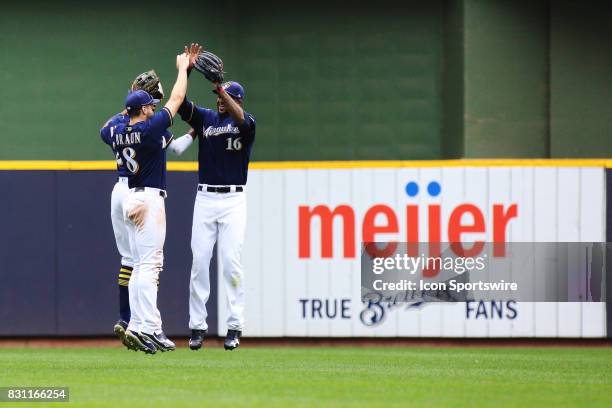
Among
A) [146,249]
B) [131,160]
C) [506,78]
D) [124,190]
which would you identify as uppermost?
[506,78]

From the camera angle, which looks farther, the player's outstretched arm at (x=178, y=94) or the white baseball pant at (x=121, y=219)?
the white baseball pant at (x=121, y=219)

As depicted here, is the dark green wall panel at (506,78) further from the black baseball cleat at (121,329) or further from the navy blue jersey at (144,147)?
the navy blue jersey at (144,147)

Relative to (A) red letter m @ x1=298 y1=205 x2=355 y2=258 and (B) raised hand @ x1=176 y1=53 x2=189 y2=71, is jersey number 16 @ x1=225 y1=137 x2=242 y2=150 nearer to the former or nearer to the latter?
(B) raised hand @ x1=176 y1=53 x2=189 y2=71

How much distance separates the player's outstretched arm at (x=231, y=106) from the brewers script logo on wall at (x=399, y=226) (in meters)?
2.86

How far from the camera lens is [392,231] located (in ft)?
46.6

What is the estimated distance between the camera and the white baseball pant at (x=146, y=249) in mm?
11180

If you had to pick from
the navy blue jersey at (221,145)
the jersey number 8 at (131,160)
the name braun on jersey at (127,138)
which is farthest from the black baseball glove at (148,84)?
the jersey number 8 at (131,160)

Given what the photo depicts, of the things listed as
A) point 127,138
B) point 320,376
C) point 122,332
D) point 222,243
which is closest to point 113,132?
point 127,138

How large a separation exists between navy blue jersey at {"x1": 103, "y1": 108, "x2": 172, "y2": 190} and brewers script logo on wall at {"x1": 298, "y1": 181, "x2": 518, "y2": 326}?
10.7 ft

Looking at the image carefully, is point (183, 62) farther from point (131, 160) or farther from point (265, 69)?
point (265, 69)

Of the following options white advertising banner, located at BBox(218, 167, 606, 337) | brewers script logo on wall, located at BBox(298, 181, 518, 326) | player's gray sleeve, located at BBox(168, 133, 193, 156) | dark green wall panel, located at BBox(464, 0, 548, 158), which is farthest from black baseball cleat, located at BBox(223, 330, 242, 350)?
dark green wall panel, located at BBox(464, 0, 548, 158)

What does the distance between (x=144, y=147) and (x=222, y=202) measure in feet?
3.02

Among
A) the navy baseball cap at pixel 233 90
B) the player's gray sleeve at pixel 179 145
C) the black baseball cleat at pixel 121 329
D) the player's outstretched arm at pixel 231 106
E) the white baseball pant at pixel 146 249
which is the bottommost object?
the black baseball cleat at pixel 121 329

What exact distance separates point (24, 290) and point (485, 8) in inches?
246
